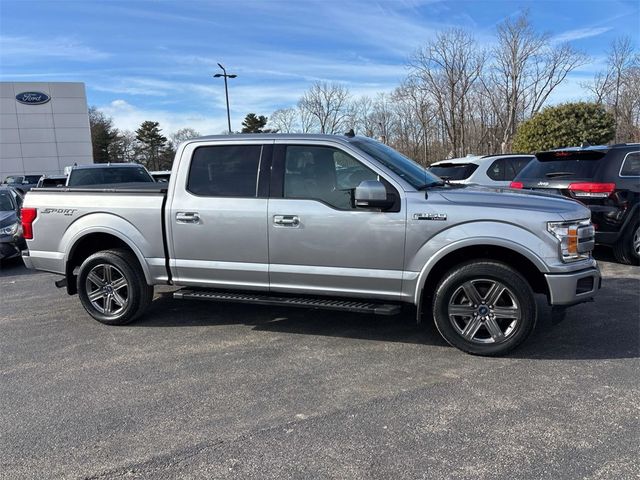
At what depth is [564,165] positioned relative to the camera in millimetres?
7789

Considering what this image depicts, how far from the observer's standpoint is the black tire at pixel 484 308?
13.5 ft

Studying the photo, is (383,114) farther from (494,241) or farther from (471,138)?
(494,241)

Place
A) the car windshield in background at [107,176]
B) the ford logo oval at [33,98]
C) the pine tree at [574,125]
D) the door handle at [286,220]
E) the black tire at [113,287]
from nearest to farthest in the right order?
1. the door handle at [286,220]
2. the black tire at [113,287]
3. the car windshield in background at [107,176]
4. the pine tree at [574,125]
5. the ford logo oval at [33,98]

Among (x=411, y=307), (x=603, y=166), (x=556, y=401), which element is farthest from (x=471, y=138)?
(x=556, y=401)

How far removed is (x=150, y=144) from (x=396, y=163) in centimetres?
7705

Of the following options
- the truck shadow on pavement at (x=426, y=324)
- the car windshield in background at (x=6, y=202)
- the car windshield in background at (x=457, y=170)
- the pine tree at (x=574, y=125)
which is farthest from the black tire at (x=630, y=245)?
the pine tree at (x=574, y=125)

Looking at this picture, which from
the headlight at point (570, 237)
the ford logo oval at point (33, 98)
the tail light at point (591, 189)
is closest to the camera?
the headlight at point (570, 237)

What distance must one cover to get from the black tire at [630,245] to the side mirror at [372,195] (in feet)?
16.6

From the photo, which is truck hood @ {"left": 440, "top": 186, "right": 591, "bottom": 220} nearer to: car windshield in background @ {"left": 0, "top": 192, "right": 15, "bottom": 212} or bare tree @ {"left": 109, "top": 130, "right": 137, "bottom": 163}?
car windshield in background @ {"left": 0, "top": 192, "right": 15, "bottom": 212}

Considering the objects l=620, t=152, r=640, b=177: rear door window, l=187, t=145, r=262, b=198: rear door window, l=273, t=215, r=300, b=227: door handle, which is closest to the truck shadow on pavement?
l=273, t=215, r=300, b=227: door handle

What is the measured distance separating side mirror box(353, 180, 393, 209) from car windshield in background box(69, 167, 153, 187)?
8458mm

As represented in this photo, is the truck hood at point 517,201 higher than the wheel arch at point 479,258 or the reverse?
higher

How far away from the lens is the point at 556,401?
3.49 metres

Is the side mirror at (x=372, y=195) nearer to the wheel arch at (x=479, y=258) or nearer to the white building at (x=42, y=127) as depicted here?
the wheel arch at (x=479, y=258)
